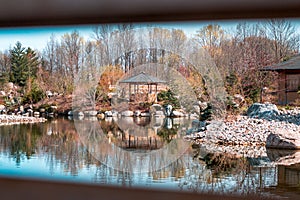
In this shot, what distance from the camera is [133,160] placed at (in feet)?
13.2

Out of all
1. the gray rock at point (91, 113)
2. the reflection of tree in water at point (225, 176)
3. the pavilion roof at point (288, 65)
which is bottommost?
the reflection of tree in water at point (225, 176)

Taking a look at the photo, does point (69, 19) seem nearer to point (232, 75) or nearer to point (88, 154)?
point (88, 154)

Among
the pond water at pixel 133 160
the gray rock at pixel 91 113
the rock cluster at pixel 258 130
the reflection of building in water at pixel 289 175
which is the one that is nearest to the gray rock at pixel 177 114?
the pond water at pixel 133 160

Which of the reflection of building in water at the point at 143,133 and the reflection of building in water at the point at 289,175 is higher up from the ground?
the reflection of building in water at the point at 143,133

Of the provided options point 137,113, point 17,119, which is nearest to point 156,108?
point 137,113

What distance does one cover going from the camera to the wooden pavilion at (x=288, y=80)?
376 centimetres

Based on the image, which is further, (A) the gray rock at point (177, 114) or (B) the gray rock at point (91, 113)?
(B) the gray rock at point (91, 113)

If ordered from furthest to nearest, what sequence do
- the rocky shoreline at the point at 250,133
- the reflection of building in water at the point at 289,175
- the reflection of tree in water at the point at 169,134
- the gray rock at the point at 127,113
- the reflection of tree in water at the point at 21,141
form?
the reflection of tree in water at the point at 21,141 → the gray rock at the point at 127,113 → the reflection of tree in water at the point at 169,134 → the rocky shoreline at the point at 250,133 → the reflection of building in water at the point at 289,175

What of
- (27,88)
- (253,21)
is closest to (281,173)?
(253,21)

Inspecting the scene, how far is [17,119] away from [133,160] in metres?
1.11

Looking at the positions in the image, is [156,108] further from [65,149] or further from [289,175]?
[289,175]

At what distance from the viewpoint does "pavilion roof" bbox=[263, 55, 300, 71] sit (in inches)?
149

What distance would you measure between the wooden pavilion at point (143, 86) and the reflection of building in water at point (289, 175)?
3.78ft

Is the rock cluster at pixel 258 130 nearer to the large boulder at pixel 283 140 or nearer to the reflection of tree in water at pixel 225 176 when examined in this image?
the large boulder at pixel 283 140
